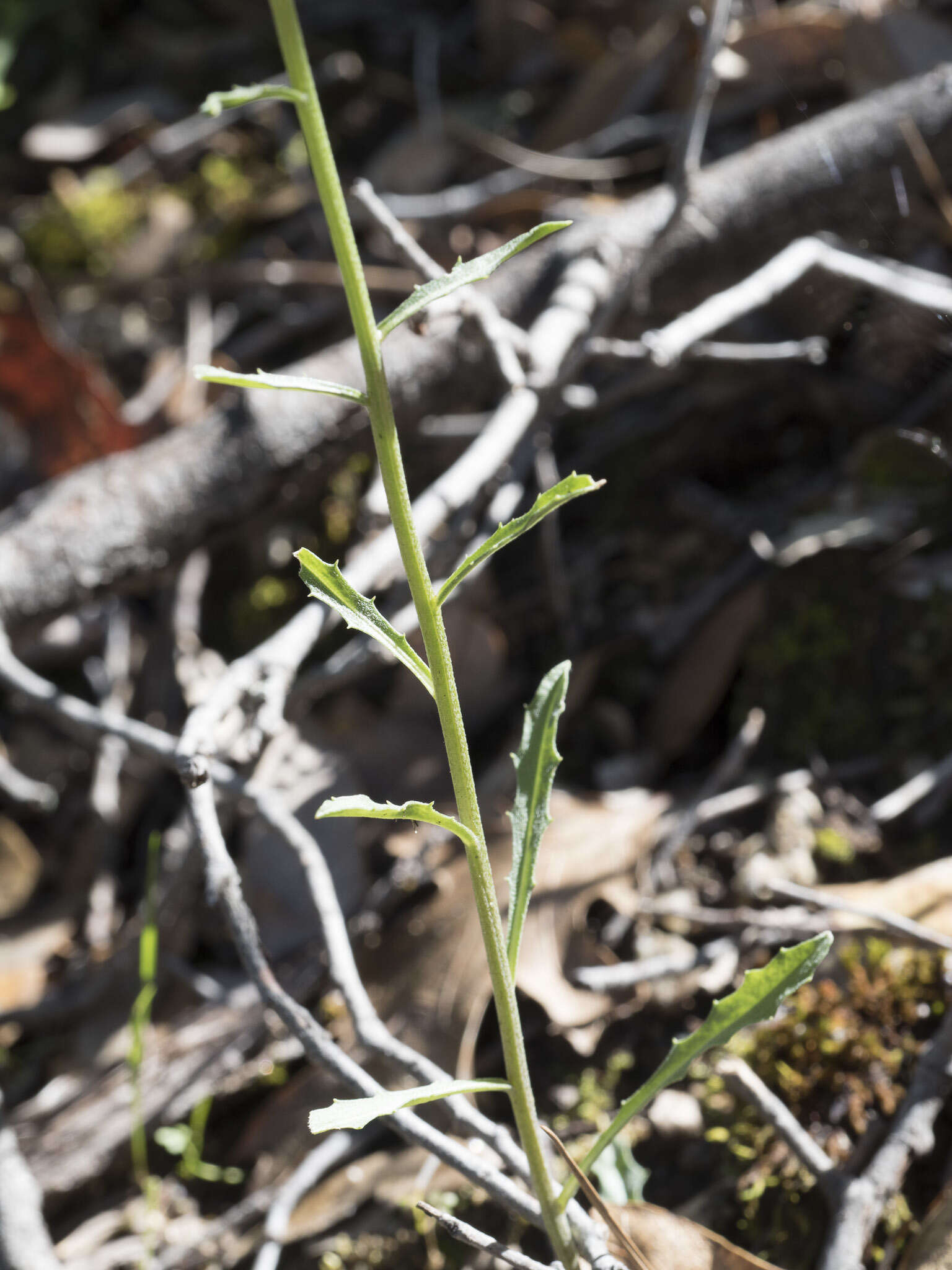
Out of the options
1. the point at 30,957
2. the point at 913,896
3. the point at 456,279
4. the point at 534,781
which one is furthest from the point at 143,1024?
the point at 456,279

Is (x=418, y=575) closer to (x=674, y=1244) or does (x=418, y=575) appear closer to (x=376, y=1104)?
(x=376, y=1104)

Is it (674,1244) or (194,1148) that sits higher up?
(674,1244)

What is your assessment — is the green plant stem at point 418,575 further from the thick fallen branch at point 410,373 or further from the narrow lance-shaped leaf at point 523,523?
the thick fallen branch at point 410,373

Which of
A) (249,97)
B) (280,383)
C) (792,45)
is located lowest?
(792,45)

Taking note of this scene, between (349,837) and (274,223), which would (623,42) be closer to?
(274,223)

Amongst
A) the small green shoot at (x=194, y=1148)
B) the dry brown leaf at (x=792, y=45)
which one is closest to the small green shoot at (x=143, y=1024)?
the small green shoot at (x=194, y=1148)

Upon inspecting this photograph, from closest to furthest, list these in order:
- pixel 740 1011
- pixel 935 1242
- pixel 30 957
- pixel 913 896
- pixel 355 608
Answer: pixel 355 608, pixel 740 1011, pixel 935 1242, pixel 913 896, pixel 30 957

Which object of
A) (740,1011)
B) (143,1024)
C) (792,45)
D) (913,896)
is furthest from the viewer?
(792,45)

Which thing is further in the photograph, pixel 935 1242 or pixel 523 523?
pixel 935 1242
